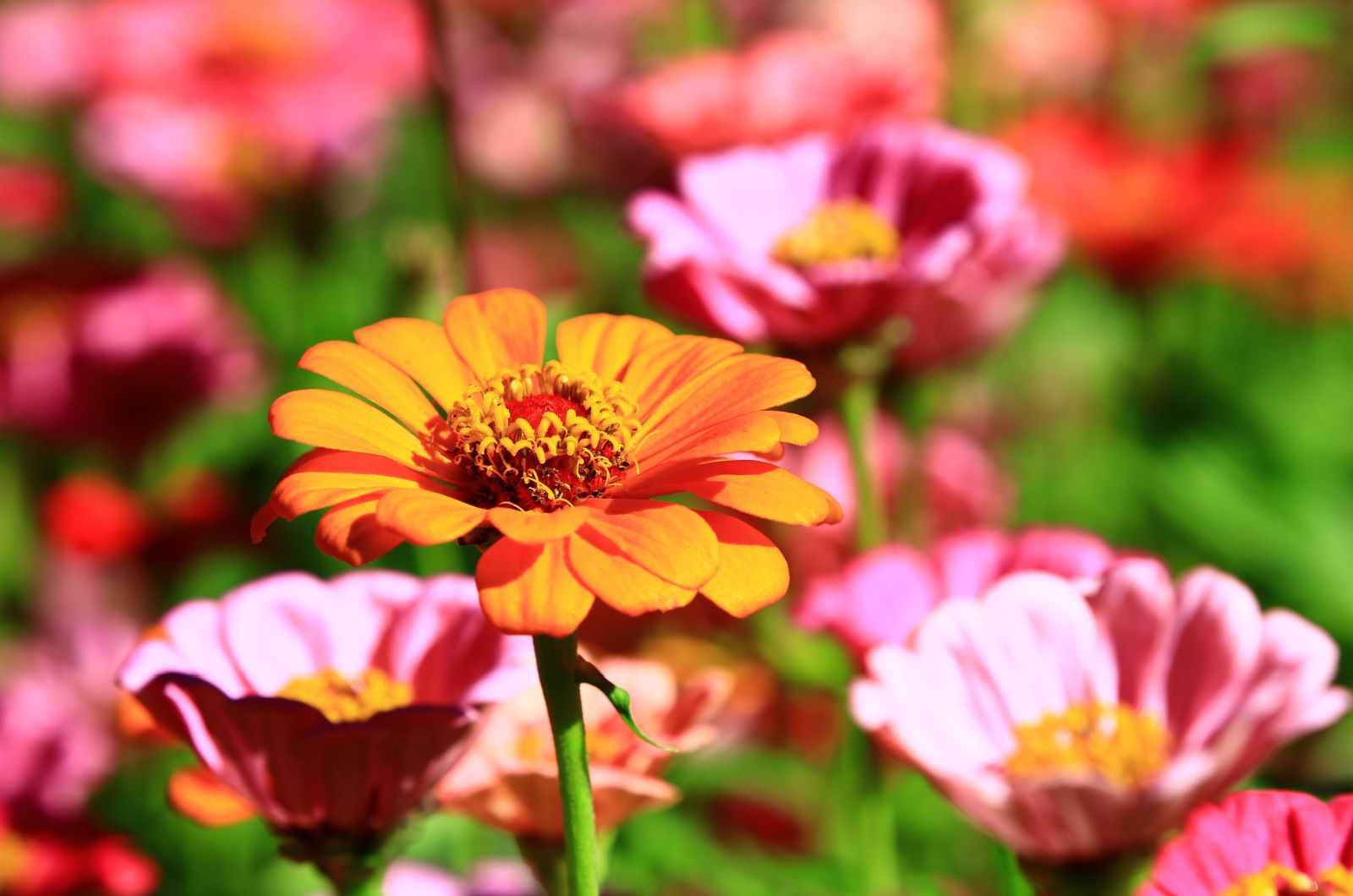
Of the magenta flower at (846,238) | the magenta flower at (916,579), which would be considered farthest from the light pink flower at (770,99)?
the magenta flower at (916,579)

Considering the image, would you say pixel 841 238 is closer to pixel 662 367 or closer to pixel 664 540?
pixel 662 367

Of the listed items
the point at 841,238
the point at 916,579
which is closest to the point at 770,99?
Result: the point at 841,238

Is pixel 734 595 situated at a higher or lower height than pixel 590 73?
lower

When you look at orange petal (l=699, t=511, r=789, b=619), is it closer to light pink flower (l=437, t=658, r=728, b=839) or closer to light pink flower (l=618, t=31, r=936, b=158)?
light pink flower (l=437, t=658, r=728, b=839)

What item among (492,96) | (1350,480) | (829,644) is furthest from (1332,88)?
(829,644)

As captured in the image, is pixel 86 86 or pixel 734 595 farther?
pixel 86 86

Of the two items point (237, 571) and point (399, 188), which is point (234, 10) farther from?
point (237, 571)
